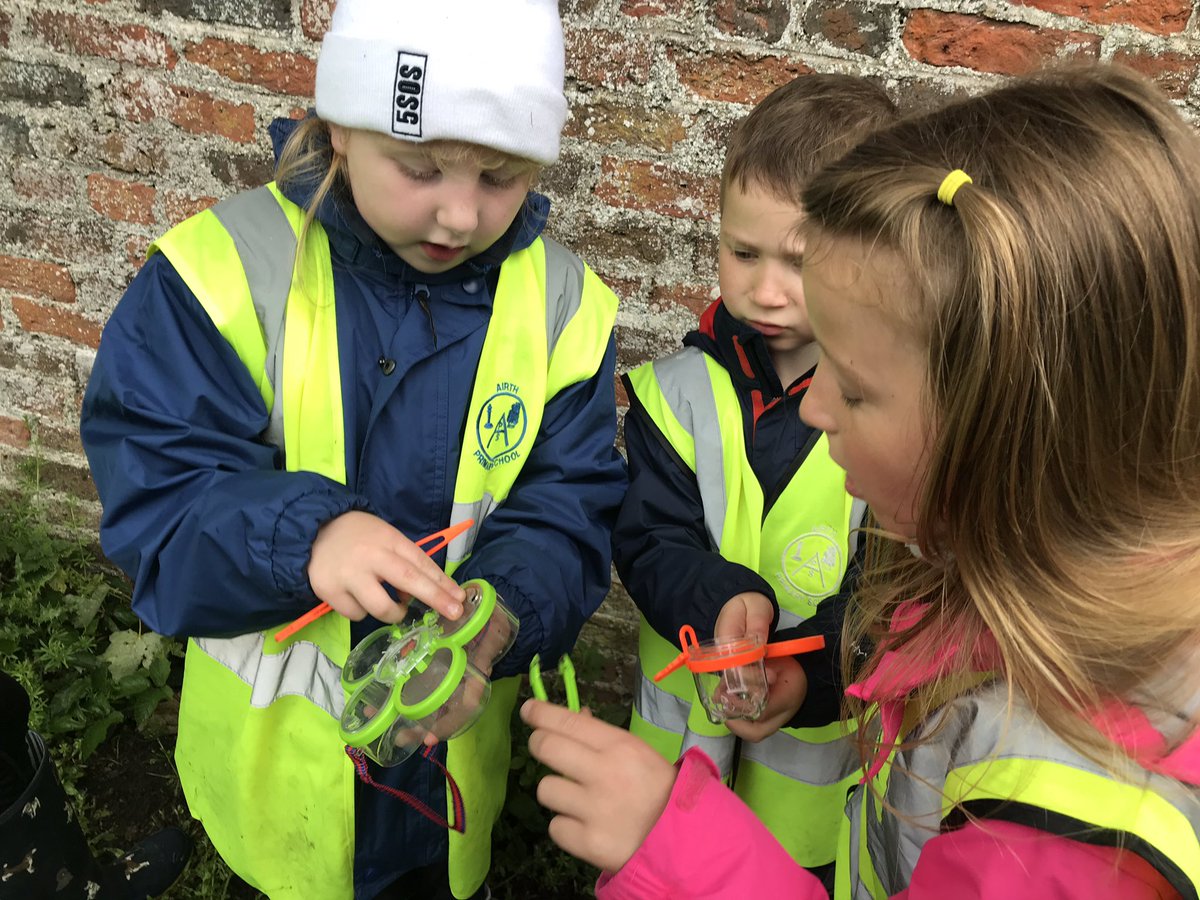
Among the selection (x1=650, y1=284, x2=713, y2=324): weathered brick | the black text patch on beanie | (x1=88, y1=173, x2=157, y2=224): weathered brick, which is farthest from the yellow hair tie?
(x1=88, y1=173, x2=157, y2=224): weathered brick

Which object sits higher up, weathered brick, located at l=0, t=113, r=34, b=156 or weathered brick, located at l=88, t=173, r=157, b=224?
weathered brick, located at l=0, t=113, r=34, b=156

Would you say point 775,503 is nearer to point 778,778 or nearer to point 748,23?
point 778,778

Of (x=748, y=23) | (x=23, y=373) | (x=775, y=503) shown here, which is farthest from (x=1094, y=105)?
(x=23, y=373)

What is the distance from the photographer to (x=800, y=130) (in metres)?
1.62

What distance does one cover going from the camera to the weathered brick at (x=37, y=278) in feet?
8.02

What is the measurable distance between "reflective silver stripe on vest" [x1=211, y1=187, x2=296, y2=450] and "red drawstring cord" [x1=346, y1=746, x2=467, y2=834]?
0.53m

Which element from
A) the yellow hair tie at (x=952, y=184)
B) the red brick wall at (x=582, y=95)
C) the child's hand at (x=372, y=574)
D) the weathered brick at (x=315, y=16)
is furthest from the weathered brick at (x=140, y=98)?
the yellow hair tie at (x=952, y=184)

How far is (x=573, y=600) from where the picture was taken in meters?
1.59

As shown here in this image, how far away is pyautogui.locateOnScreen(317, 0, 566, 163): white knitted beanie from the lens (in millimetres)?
1356

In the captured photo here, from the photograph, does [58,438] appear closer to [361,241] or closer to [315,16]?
[315,16]

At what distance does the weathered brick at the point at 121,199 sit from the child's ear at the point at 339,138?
1.03m

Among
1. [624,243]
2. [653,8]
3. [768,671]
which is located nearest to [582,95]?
[653,8]

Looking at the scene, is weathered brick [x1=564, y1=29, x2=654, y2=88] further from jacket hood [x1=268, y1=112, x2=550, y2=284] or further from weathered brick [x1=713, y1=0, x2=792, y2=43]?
jacket hood [x1=268, y1=112, x2=550, y2=284]

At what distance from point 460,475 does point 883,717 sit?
30.0 inches
